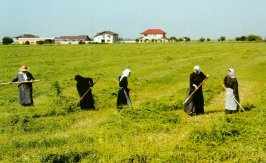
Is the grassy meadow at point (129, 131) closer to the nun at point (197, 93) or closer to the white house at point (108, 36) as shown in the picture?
the nun at point (197, 93)

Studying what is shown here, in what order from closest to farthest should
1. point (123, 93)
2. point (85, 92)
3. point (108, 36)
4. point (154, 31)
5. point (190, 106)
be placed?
point (190, 106), point (123, 93), point (85, 92), point (108, 36), point (154, 31)

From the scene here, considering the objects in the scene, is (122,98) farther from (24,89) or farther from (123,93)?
(24,89)

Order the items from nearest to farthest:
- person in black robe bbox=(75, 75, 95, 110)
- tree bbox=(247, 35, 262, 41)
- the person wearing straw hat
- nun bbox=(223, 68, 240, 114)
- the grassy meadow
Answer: the grassy meadow < nun bbox=(223, 68, 240, 114) < person in black robe bbox=(75, 75, 95, 110) < the person wearing straw hat < tree bbox=(247, 35, 262, 41)

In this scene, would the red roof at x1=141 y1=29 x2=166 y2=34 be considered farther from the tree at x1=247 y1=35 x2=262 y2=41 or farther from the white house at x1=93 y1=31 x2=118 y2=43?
the tree at x1=247 y1=35 x2=262 y2=41

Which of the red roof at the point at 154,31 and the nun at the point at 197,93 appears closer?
the nun at the point at 197,93

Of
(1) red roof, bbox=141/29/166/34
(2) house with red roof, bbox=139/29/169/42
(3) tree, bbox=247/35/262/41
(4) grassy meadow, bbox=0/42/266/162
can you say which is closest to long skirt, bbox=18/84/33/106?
(4) grassy meadow, bbox=0/42/266/162

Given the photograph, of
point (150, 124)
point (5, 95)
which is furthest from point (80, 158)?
point (5, 95)

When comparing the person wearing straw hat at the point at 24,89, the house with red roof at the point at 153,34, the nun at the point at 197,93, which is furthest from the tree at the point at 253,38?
the person wearing straw hat at the point at 24,89

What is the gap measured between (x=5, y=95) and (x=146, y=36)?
16187 centimetres

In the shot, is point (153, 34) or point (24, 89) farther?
point (153, 34)

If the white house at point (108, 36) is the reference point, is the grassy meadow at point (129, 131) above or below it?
below

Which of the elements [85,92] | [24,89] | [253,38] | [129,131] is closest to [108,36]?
[253,38]

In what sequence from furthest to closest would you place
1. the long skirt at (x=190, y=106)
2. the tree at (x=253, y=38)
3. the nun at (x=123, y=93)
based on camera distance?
1. the tree at (x=253, y=38)
2. the nun at (x=123, y=93)
3. the long skirt at (x=190, y=106)

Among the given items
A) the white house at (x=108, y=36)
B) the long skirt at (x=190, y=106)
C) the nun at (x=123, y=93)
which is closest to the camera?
the long skirt at (x=190, y=106)
